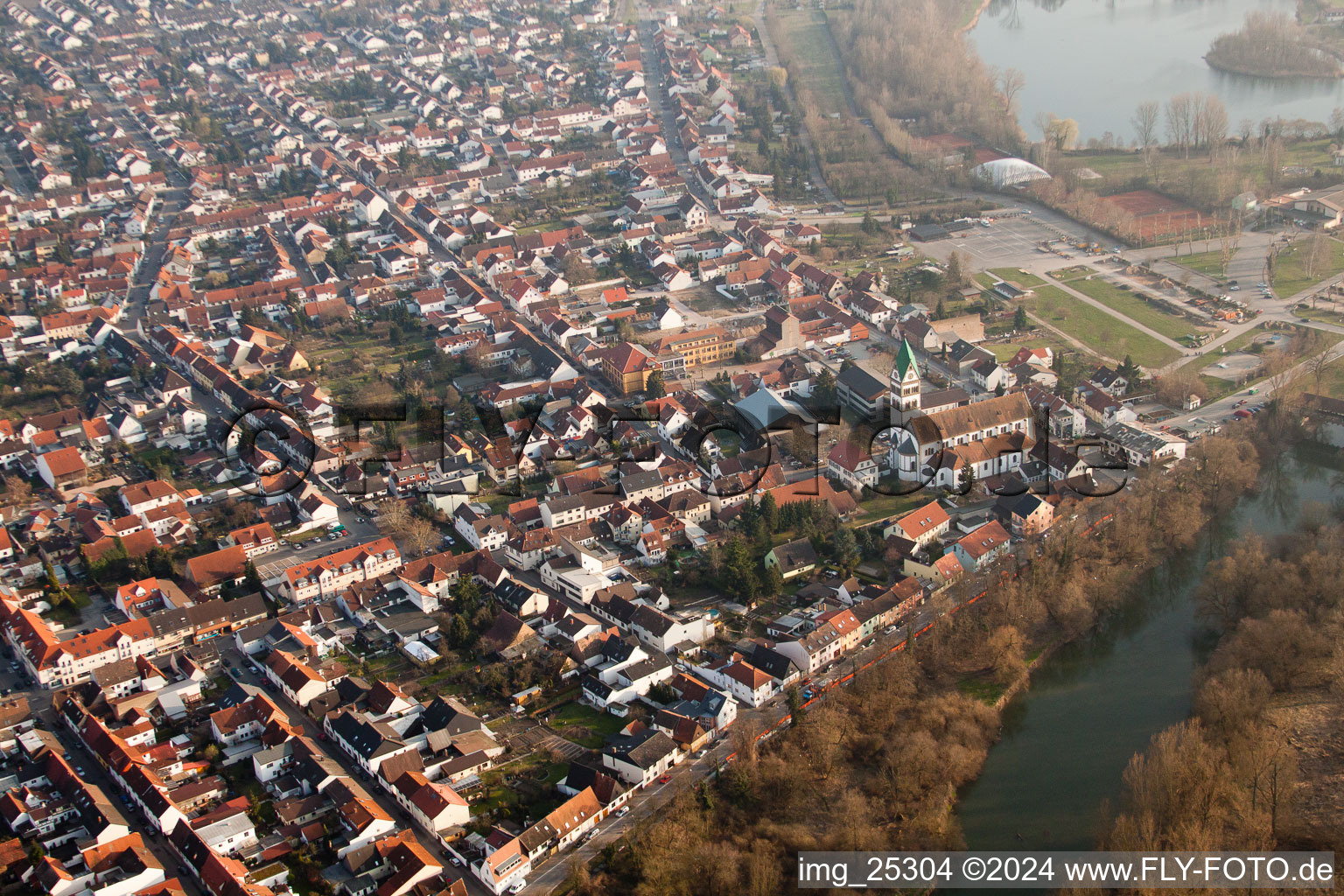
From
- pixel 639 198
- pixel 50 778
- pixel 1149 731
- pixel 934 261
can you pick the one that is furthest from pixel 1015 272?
pixel 50 778

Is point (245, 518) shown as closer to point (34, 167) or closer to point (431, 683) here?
point (431, 683)

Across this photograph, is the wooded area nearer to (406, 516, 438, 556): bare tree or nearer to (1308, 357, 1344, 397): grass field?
(1308, 357, 1344, 397): grass field

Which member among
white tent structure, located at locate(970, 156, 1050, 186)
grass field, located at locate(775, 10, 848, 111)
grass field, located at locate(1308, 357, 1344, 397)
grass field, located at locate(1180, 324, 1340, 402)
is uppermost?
grass field, located at locate(775, 10, 848, 111)

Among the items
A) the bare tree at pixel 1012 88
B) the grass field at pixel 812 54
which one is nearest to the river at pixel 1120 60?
the bare tree at pixel 1012 88

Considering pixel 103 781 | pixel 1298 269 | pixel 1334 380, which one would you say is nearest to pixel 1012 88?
pixel 1298 269

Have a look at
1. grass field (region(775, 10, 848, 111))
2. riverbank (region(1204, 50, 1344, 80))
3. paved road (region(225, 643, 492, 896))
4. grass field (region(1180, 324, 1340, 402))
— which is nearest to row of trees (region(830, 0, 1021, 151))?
grass field (region(775, 10, 848, 111))
